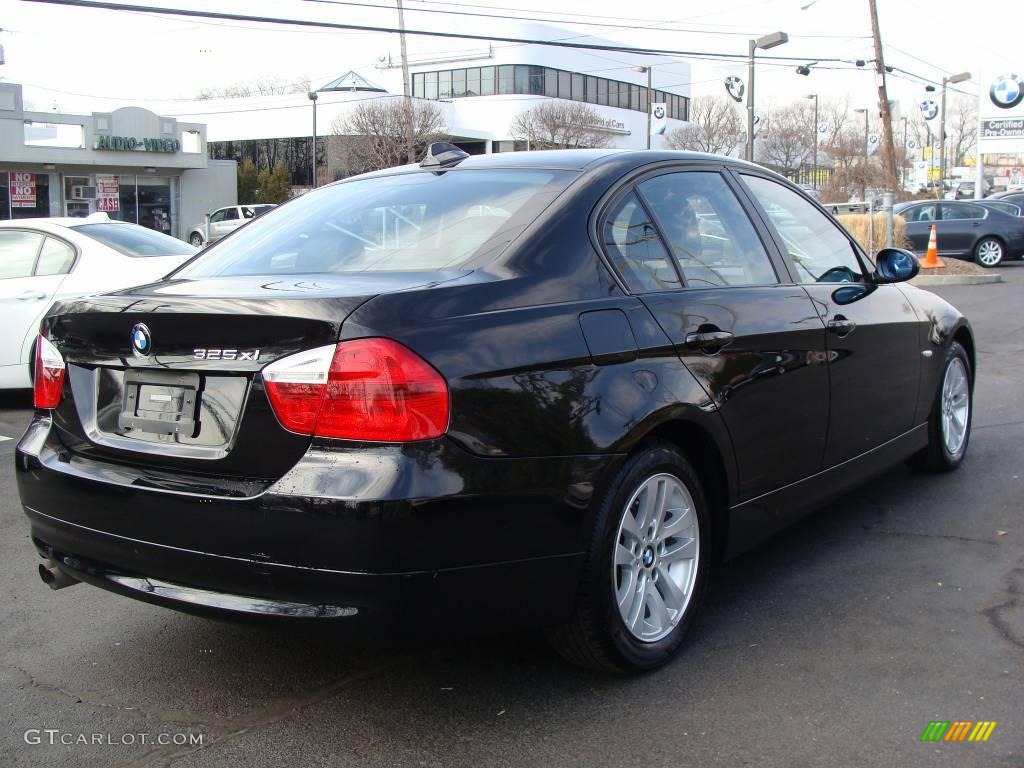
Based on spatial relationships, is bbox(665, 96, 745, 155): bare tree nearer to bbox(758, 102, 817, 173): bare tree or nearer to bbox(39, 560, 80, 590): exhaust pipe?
bbox(758, 102, 817, 173): bare tree

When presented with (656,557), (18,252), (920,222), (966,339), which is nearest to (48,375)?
(656,557)

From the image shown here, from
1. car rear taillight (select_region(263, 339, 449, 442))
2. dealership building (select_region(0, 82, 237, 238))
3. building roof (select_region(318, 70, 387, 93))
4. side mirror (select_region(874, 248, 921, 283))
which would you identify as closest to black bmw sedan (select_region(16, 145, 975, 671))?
car rear taillight (select_region(263, 339, 449, 442))

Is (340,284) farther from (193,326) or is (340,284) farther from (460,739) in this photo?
(460,739)

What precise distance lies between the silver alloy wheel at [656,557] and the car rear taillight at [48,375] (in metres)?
1.83

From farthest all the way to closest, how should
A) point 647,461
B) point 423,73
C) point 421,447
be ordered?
point 423,73
point 647,461
point 421,447

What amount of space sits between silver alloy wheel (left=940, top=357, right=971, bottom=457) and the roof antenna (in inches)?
115

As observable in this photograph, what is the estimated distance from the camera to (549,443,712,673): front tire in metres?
3.09

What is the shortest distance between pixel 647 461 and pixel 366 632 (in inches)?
39.8

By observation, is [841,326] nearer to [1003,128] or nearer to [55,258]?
[55,258]

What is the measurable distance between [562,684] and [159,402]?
1503 mm

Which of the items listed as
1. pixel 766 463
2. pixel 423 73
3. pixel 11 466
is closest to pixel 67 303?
pixel 766 463

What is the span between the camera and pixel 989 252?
78.6 feet

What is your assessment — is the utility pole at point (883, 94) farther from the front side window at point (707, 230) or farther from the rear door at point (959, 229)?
the front side window at point (707, 230)

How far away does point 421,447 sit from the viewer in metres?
2.67
